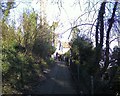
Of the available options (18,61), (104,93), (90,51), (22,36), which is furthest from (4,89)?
(22,36)

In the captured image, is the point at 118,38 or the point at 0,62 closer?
the point at 0,62

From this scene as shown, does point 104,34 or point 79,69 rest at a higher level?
point 104,34

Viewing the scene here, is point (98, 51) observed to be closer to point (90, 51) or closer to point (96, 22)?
point (96, 22)

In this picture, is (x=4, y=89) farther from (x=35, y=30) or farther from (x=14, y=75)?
(x=35, y=30)

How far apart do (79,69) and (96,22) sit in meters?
5.32

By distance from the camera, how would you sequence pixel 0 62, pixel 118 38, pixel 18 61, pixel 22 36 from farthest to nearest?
pixel 22 36 → pixel 18 61 → pixel 118 38 → pixel 0 62

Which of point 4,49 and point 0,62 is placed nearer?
point 0,62

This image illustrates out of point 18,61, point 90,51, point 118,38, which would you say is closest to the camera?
point 118,38

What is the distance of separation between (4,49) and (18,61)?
2.73 ft

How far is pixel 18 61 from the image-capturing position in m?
14.5

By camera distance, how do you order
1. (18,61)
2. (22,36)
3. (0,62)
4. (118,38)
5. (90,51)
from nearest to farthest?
(0,62)
(118,38)
(18,61)
(90,51)
(22,36)

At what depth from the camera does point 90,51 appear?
18.3m

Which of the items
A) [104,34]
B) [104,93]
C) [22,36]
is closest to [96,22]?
[104,34]

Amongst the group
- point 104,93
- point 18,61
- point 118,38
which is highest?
point 118,38
